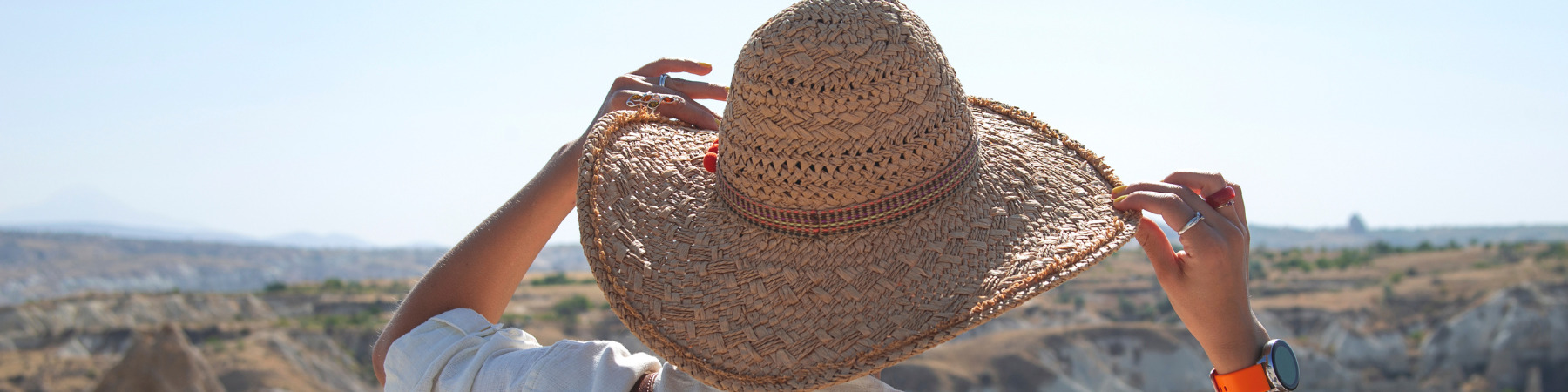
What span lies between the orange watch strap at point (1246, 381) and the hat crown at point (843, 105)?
510 mm

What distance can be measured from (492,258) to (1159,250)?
43.6 inches

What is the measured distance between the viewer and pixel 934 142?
142 centimetres

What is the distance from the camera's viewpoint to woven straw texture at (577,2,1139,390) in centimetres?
133

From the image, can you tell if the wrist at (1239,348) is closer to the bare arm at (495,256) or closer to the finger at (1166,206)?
the finger at (1166,206)

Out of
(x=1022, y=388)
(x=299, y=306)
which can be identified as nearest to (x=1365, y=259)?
(x=1022, y=388)

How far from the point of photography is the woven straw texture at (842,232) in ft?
4.35

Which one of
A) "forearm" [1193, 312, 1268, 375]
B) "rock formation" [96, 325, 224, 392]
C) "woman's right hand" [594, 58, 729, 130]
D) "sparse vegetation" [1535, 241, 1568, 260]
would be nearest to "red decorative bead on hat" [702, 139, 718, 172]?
"woman's right hand" [594, 58, 729, 130]

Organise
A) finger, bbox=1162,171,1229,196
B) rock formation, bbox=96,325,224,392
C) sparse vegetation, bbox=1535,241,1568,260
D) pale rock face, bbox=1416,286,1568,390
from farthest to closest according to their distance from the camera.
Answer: sparse vegetation, bbox=1535,241,1568,260, pale rock face, bbox=1416,286,1568,390, rock formation, bbox=96,325,224,392, finger, bbox=1162,171,1229,196

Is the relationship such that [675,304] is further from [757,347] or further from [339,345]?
[339,345]

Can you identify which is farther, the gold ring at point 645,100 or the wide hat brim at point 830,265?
the gold ring at point 645,100

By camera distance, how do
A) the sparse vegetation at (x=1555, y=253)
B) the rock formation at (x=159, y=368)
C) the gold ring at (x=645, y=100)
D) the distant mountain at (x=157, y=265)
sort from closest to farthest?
the gold ring at (x=645, y=100)
the rock formation at (x=159, y=368)
the sparse vegetation at (x=1555, y=253)
the distant mountain at (x=157, y=265)

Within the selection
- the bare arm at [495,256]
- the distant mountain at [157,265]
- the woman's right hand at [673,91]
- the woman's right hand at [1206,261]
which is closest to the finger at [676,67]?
the woman's right hand at [673,91]

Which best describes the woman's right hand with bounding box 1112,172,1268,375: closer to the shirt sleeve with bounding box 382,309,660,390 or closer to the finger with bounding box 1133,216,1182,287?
the finger with bounding box 1133,216,1182,287

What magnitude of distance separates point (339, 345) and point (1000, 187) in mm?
30220
